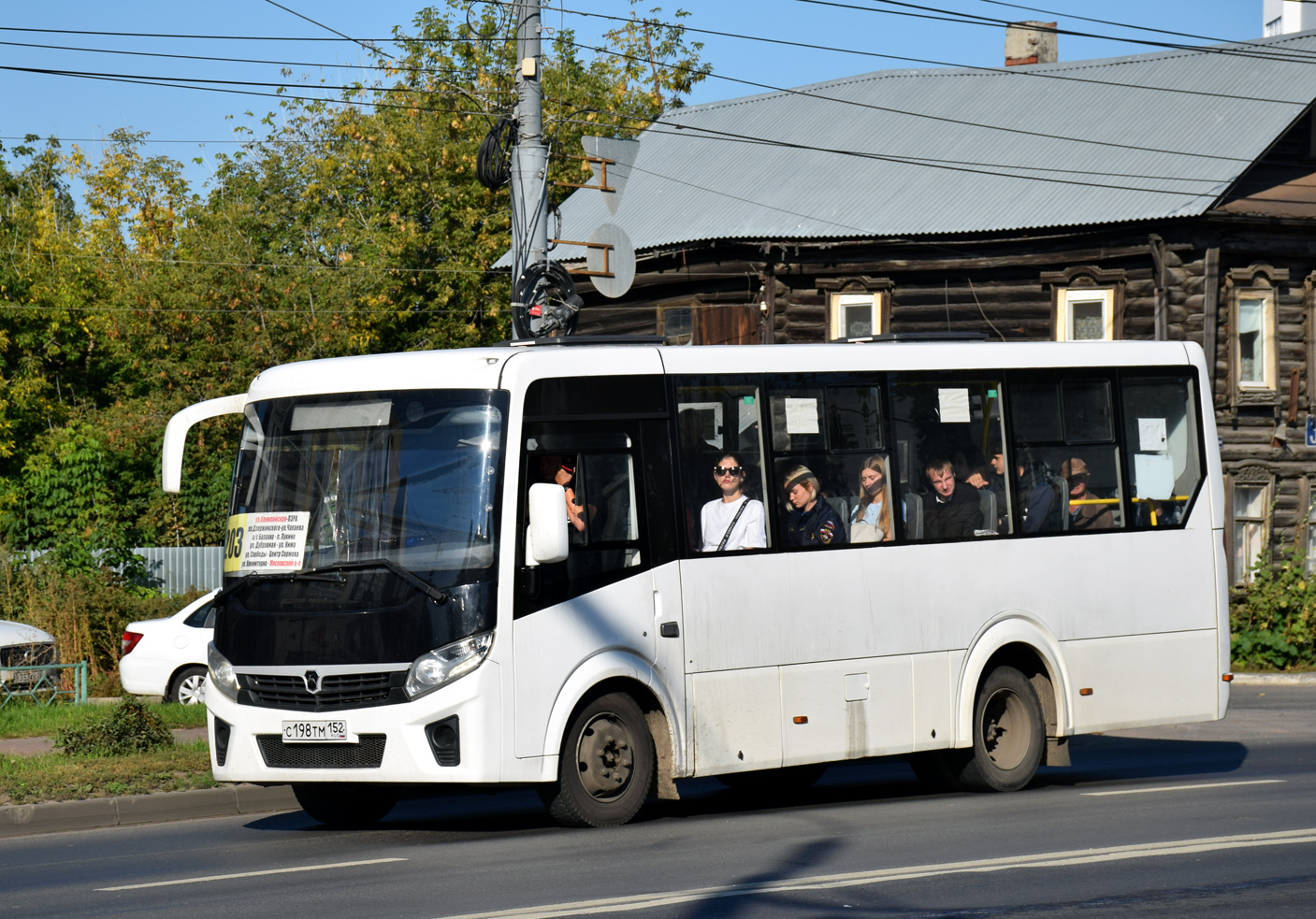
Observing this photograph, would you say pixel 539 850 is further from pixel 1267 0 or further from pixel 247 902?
pixel 1267 0

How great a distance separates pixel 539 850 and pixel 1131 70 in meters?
26.3

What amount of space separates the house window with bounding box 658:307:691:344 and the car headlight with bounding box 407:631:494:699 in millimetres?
21966

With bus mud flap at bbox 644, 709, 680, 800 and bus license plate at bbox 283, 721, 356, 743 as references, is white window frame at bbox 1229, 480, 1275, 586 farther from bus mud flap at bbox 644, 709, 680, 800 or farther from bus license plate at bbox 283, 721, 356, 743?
bus license plate at bbox 283, 721, 356, 743

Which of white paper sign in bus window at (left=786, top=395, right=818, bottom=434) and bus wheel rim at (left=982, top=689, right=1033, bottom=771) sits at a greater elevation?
white paper sign in bus window at (left=786, top=395, right=818, bottom=434)

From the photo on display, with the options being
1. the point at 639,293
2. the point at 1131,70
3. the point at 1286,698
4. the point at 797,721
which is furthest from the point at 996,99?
the point at 797,721

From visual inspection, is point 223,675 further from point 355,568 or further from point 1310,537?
point 1310,537

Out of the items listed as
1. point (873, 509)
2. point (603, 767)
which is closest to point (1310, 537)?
point (873, 509)

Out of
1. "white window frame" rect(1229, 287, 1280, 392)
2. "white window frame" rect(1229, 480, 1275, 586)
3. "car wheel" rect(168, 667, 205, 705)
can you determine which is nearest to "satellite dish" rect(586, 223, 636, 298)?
"car wheel" rect(168, 667, 205, 705)

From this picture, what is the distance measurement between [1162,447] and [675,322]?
1934 centimetres

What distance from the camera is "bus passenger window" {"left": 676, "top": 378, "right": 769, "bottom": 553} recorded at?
33.2 ft

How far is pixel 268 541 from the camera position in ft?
31.0

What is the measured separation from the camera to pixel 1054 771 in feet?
43.4

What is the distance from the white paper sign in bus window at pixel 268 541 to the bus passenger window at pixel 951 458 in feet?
13.1

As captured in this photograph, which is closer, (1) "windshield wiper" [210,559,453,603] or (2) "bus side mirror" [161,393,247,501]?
(1) "windshield wiper" [210,559,453,603]
